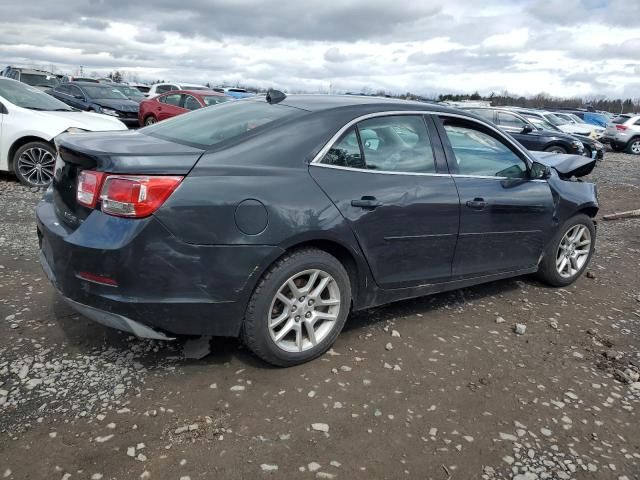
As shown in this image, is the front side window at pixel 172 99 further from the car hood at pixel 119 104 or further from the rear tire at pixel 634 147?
the rear tire at pixel 634 147

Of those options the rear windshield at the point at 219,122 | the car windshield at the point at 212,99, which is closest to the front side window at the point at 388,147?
the rear windshield at the point at 219,122

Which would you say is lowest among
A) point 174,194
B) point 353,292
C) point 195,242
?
point 353,292

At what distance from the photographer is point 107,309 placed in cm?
277

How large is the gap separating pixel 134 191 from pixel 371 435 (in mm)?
1710

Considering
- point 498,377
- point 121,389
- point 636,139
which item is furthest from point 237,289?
point 636,139

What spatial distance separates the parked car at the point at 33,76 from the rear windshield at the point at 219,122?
17.3 meters

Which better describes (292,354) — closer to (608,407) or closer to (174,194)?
(174,194)

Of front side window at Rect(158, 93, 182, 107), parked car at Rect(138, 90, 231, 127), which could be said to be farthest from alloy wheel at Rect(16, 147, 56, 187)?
front side window at Rect(158, 93, 182, 107)

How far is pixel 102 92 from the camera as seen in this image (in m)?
17.7

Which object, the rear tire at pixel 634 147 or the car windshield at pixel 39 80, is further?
the rear tire at pixel 634 147

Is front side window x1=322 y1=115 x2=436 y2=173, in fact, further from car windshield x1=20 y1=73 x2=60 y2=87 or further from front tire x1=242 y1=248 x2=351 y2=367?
car windshield x1=20 y1=73 x2=60 y2=87

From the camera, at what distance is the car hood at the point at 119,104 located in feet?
54.1

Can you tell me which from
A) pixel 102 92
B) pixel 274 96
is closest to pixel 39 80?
pixel 102 92

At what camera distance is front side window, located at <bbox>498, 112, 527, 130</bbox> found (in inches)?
604
